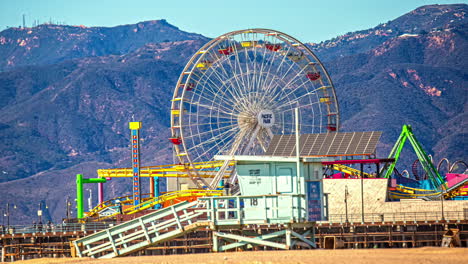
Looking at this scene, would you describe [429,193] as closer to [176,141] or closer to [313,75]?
[313,75]

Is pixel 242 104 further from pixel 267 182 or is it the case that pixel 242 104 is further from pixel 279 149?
pixel 267 182

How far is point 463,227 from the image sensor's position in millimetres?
58312

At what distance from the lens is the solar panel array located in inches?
2704

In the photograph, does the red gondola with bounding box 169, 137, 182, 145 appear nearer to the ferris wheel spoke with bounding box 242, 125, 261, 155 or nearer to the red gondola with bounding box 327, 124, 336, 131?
the ferris wheel spoke with bounding box 242, 125, 261, 155

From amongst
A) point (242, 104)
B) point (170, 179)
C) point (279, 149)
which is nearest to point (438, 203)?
point (279, 149)

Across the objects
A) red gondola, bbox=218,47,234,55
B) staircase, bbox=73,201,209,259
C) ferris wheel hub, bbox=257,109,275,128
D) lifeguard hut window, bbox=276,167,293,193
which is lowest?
staircase, bbox=73,201,209,259

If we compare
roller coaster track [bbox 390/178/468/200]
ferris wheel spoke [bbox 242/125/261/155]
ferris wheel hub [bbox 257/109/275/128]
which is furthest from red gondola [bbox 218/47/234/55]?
roller coaster track [bbox 390/178/468/200]

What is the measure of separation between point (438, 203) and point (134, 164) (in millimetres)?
26463

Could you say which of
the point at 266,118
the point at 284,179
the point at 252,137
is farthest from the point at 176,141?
the point at 284,179

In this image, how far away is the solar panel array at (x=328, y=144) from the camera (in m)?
68.7

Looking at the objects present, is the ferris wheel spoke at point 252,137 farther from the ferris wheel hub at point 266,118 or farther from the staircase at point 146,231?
the staircase at point 146,231

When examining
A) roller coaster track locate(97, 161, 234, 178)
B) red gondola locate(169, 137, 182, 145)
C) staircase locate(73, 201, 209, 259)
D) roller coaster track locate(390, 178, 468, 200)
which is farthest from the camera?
roller coaster track locate(97, 161, 234, 178)

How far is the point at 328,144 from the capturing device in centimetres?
7125

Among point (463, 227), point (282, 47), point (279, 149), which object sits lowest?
point (463, 227)
